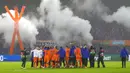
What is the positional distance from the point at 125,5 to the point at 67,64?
47930 mm

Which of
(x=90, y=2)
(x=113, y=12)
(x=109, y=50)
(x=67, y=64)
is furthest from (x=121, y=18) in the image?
(x=67, y=64)

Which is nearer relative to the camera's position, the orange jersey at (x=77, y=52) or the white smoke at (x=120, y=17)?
the orange jersey at (x=77, y=52)

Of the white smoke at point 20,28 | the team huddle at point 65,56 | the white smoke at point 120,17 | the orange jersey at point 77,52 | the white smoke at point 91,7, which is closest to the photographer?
the orange jersey at point 77,52

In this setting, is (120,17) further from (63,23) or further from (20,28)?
(20,28)

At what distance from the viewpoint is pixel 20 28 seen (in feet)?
257

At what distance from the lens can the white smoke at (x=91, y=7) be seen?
3153 inches

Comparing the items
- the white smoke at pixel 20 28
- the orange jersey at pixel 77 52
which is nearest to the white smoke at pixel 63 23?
the white smoke at pixel 20 28

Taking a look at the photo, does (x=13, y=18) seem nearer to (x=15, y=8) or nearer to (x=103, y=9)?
(x=15, y=8)

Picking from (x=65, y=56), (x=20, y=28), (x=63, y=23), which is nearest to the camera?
(x=65, y=56)

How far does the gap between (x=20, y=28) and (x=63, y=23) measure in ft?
36.9

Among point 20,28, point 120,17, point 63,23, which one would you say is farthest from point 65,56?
point 120,17

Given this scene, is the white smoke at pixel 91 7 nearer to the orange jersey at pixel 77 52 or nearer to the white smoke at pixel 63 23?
the white smoke at pixel 63 23

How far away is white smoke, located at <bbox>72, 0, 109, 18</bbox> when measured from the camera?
8008cm

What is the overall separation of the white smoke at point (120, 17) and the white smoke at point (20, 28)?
60.2 feet
